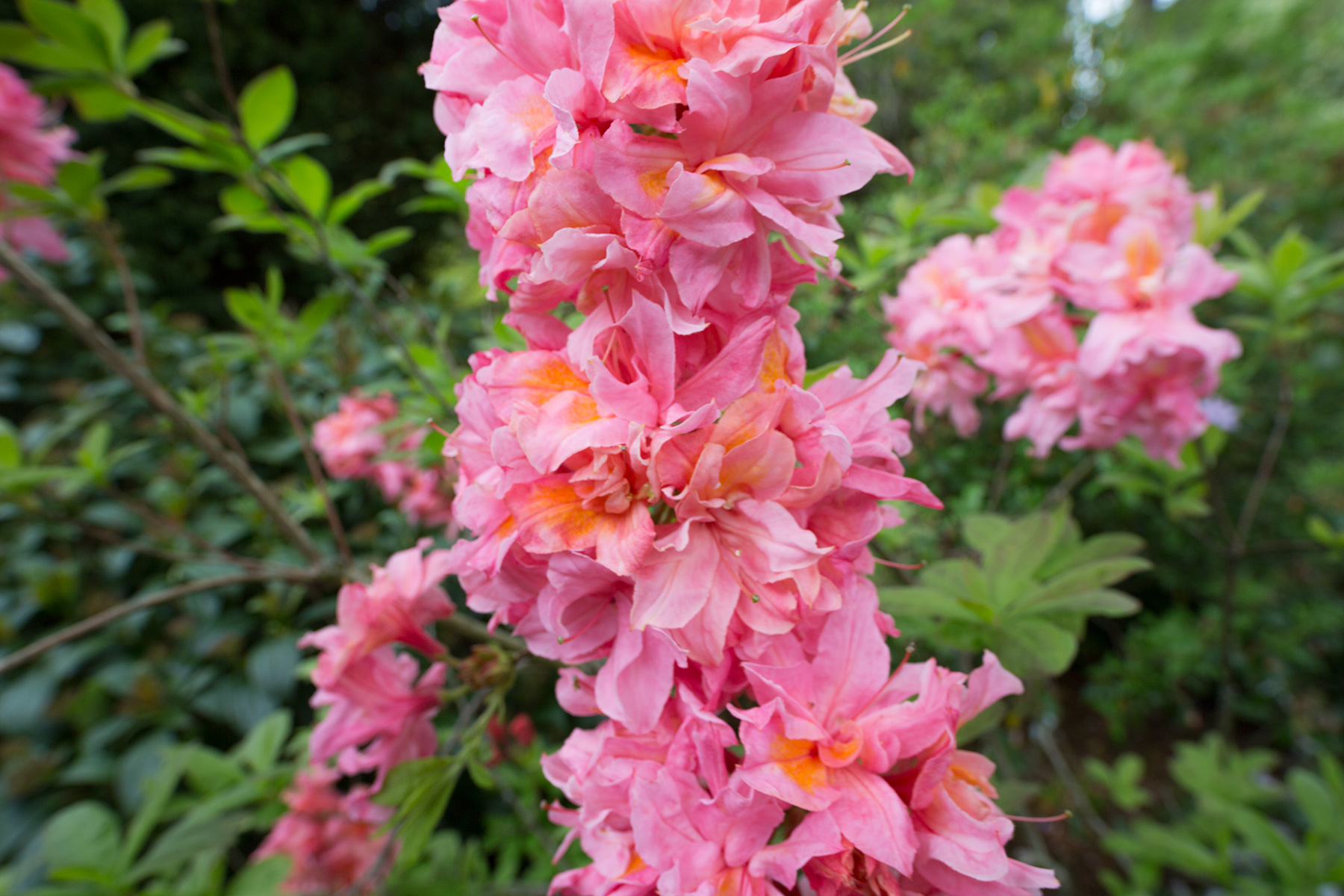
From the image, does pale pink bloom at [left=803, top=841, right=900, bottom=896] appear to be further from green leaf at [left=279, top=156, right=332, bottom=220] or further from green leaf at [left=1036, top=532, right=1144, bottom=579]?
green leaf at [left=279, top=156, right=332, bottom=220]

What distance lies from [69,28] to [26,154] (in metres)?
0.91

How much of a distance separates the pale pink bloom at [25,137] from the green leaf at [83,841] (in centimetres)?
128

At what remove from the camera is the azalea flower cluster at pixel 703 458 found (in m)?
0.44

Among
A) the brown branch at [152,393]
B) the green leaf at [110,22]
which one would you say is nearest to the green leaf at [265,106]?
the green leaf at [110,22]

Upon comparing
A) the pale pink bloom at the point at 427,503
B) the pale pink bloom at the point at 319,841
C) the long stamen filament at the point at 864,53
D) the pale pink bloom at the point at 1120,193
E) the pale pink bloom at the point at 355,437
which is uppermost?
the long stamen filament at the point at 864,53

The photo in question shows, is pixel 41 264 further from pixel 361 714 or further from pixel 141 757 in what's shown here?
pixel 361 714

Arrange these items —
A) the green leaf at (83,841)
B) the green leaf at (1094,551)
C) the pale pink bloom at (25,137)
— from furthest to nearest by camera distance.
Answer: the pale pink bloom at (25,137)
the green leaf at (83,841)
the green leaf at (1094,551)

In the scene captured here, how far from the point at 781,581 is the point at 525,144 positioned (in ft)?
1.11

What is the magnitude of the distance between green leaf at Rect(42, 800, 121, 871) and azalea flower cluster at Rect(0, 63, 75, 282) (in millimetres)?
1071

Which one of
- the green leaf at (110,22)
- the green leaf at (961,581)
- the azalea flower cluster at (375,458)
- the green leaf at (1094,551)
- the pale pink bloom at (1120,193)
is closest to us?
the green leaf at (961,581)

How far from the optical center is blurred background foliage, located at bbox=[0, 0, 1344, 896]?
134 cm

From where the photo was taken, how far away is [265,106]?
96 centimetres

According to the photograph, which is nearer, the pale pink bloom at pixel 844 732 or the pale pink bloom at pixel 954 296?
the pale pink bloom at pixel 844 732

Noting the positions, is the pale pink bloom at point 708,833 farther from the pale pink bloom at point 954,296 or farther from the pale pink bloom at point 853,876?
the pale pink bloom at point 954,296
